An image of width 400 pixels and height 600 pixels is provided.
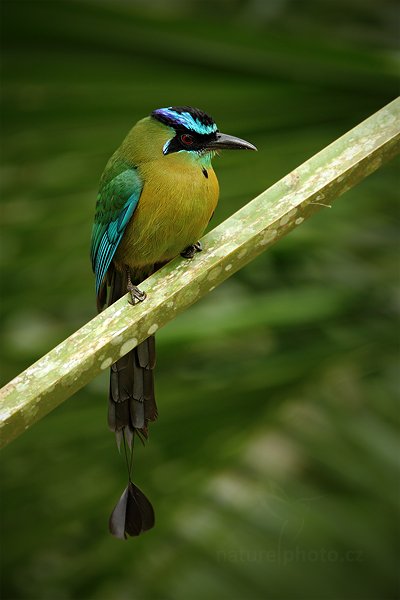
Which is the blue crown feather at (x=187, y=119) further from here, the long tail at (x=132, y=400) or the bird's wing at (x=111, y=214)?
the long tail at (x=132, y=400)

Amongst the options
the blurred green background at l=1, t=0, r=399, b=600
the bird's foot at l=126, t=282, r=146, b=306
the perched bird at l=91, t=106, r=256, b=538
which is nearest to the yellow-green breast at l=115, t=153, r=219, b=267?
the perched bird at l=91, t=106, r=256, b=538

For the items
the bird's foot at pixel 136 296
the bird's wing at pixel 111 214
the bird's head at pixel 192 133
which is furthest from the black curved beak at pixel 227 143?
the bird's foot at pixel 136 296

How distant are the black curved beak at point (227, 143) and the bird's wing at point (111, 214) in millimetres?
224

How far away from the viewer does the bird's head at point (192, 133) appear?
211 cm

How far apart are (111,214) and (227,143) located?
14.7 inches

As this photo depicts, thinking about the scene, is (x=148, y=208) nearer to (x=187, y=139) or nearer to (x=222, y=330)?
(x=187, y=139)

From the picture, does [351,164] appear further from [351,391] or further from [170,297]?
[351,391]

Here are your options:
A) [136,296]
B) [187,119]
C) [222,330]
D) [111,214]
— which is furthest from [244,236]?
[111,214]

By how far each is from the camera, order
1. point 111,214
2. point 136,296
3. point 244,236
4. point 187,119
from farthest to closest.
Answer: point 111,214
point 187,119
point 136,296
point 244,236

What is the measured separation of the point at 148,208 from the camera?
7.34ft

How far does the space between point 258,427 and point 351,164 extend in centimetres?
98

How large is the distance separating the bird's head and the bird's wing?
0.39ft

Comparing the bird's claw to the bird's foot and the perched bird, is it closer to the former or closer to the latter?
the bird's foot

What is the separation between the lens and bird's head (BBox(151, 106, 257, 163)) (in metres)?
2.11
